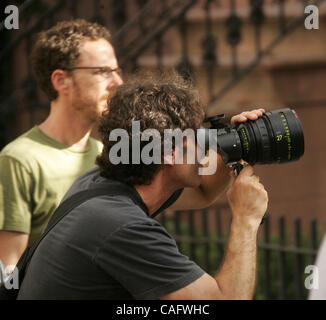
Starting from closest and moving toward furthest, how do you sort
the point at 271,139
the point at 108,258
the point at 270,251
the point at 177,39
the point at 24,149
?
the point at 108,258 < the point at 271,139 < the point at 24,149 < the point at 270,251 < the point at 177,39

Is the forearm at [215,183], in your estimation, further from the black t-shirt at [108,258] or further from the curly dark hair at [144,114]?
the black t-shirt at [108,258]

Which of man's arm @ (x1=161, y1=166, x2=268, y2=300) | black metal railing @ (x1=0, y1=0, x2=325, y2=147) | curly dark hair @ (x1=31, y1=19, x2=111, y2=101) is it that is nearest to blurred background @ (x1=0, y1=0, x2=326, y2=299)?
A: black metal railing @ (x1=0, y1=0, x2=325, y2=147)

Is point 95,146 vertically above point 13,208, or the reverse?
point 95,146

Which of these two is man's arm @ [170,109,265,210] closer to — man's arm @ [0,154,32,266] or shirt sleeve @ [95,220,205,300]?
man's arm @ [0,154,32,266]

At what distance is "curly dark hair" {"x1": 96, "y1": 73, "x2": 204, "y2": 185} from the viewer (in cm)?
274

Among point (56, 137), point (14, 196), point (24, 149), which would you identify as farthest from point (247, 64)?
point (14, 196)

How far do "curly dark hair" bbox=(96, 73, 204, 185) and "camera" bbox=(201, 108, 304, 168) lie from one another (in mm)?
138

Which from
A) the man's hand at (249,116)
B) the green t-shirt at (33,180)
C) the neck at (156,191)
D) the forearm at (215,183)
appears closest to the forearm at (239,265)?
the neck at (156,191)

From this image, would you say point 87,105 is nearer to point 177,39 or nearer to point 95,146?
point 95,146

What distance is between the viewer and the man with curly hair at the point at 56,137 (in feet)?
11.1

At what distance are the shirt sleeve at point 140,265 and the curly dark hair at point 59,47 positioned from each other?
159cm

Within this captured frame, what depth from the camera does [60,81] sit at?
3.84 metres

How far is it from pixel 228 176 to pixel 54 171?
826 millimetres

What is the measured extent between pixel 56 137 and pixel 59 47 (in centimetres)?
51
